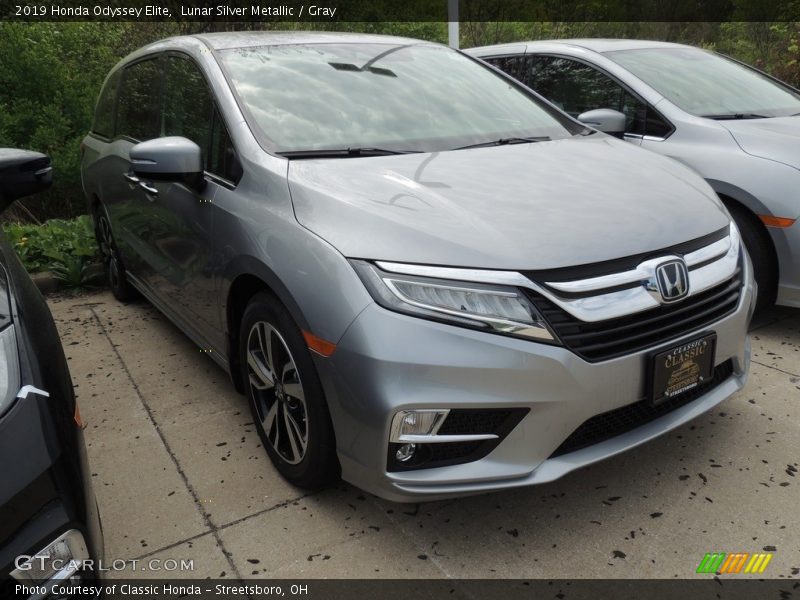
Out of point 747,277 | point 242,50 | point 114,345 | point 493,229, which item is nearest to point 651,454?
point 747,277

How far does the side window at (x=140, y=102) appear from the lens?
143 inches

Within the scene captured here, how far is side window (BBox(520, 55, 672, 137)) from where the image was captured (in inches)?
170

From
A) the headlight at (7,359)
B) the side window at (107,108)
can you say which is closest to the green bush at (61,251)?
the side window at (107,108)

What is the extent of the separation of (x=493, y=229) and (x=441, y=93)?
125 cm

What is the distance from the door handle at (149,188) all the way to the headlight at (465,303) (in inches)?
67.8

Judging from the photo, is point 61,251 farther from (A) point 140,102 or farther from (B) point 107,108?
(A) point 140,102

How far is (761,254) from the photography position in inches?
144

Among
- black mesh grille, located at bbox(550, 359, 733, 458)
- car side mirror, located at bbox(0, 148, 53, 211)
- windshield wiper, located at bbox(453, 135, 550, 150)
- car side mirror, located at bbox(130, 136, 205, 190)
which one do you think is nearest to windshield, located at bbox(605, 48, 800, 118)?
windshield wiper, located at bbox(453, 135, 550, 150)

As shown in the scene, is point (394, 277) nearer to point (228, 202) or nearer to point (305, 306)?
point (305, 306)

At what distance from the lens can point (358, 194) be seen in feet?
7.60

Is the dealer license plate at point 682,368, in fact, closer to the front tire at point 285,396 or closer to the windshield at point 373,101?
the front tire at point 285,396

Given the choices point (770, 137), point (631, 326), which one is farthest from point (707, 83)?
point (631, 326)

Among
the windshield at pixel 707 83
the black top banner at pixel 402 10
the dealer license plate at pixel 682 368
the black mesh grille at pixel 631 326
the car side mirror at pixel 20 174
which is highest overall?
the black top banner at pixel 402 10

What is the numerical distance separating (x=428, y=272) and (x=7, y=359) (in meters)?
1.07
